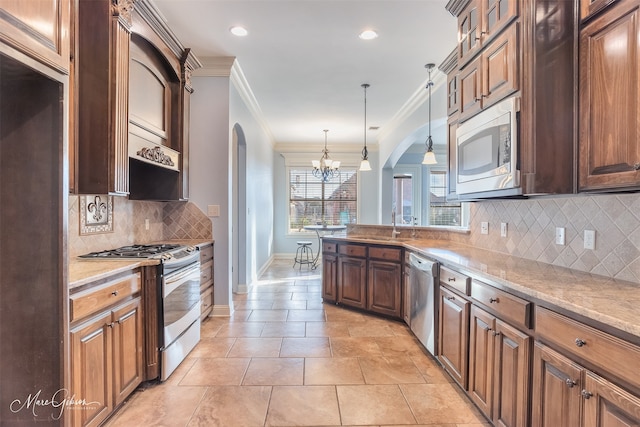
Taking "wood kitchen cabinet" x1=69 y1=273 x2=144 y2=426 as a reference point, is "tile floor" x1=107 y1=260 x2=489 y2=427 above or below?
below

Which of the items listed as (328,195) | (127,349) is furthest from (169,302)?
(328,195)

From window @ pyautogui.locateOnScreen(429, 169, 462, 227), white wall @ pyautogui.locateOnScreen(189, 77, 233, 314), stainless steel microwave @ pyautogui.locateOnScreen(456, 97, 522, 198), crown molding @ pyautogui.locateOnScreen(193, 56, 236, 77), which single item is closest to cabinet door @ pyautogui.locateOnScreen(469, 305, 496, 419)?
stainless steel microwave @ pyautogui.locateOnScreen(456, 97, 522, 198)

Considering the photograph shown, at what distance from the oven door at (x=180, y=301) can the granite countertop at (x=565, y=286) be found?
202 cm

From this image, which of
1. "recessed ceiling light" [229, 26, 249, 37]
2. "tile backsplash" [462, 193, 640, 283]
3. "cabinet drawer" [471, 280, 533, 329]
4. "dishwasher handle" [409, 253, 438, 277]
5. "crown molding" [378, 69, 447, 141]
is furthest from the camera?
"crown molding" [378, 69, 447, 141]

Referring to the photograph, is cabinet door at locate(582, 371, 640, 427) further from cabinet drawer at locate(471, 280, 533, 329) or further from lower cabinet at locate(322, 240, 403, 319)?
lower cabinet at locate(322, 240, 403, 319)

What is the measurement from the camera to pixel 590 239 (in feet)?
5.92

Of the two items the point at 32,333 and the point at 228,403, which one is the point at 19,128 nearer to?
the point at 32,333

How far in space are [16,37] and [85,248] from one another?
1.75 metres

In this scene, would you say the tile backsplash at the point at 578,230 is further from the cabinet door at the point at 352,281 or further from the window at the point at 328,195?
the window at the point at 328,195

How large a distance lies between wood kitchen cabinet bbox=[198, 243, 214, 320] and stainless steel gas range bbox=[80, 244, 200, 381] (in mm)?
493

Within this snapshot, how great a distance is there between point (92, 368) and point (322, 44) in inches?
125

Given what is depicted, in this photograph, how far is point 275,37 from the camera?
3.18 m

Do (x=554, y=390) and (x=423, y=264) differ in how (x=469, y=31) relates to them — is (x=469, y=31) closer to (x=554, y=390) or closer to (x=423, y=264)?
(x=423, y=264)

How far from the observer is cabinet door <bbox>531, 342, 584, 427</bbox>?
1233 mm
